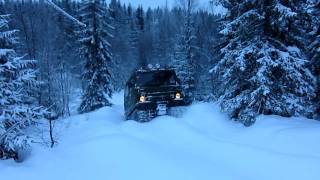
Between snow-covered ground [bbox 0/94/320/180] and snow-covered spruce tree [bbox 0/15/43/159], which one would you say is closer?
snow-covered ground [bbox 0/94/320/180]

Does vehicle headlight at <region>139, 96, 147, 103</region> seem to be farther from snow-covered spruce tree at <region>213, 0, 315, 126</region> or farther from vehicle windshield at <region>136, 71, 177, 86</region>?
snow-covered spruce tree at <region>213, 0, 315, 126</region>

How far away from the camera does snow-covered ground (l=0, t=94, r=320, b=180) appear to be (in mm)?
7793

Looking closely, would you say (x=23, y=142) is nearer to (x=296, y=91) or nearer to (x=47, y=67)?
(x=296, y=91)

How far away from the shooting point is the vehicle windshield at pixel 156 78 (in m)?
16.0

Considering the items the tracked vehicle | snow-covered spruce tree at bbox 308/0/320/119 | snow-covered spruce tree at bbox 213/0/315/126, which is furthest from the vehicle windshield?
snow-covered spruce tree at bbox 308/0/320/119

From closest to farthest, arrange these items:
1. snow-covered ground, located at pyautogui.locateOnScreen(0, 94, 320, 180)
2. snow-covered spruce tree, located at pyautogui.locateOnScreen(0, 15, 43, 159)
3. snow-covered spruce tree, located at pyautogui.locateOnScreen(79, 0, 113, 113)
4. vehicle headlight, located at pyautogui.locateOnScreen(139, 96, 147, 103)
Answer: snow-covered ground, located at pyautogui.locateOnScreen(0, 94, 320, 180)
snow-covered spruce tree, located at pyautogui.locateOnScreen(0, 15, 43, 159)
vehicle headlight, located at pyautogui.locateOnScreen(139, 96, 147, 103)
snow-covered spruce tree, located at pyautogui.locateOnScreen(79, 0, 113, 113)

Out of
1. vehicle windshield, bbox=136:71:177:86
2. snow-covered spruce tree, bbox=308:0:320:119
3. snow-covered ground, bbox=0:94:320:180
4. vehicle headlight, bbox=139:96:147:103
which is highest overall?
snow-covered spruce tree, bbox=308:0:320:119

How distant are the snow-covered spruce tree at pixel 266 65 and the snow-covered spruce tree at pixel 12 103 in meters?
6.29

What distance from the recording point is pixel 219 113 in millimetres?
14211

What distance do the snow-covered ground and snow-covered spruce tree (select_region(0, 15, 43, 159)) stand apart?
0.64 m

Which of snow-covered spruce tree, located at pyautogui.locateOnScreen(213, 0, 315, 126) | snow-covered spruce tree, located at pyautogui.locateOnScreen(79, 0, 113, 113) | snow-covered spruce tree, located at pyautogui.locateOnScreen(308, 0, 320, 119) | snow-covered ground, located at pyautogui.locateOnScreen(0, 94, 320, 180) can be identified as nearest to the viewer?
snow-covered ground, located at pyautogui.locateOnScreen(0, 94, 320, 180)

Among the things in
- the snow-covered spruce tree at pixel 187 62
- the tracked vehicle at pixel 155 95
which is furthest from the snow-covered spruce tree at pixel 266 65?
the snow-covered spruce tree at pixel 187 62

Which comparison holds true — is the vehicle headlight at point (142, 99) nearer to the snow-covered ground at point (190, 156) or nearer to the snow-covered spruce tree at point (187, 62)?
the snow-covered ground at point (190, 156)

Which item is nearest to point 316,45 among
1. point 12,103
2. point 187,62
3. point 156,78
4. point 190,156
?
point 156,78
